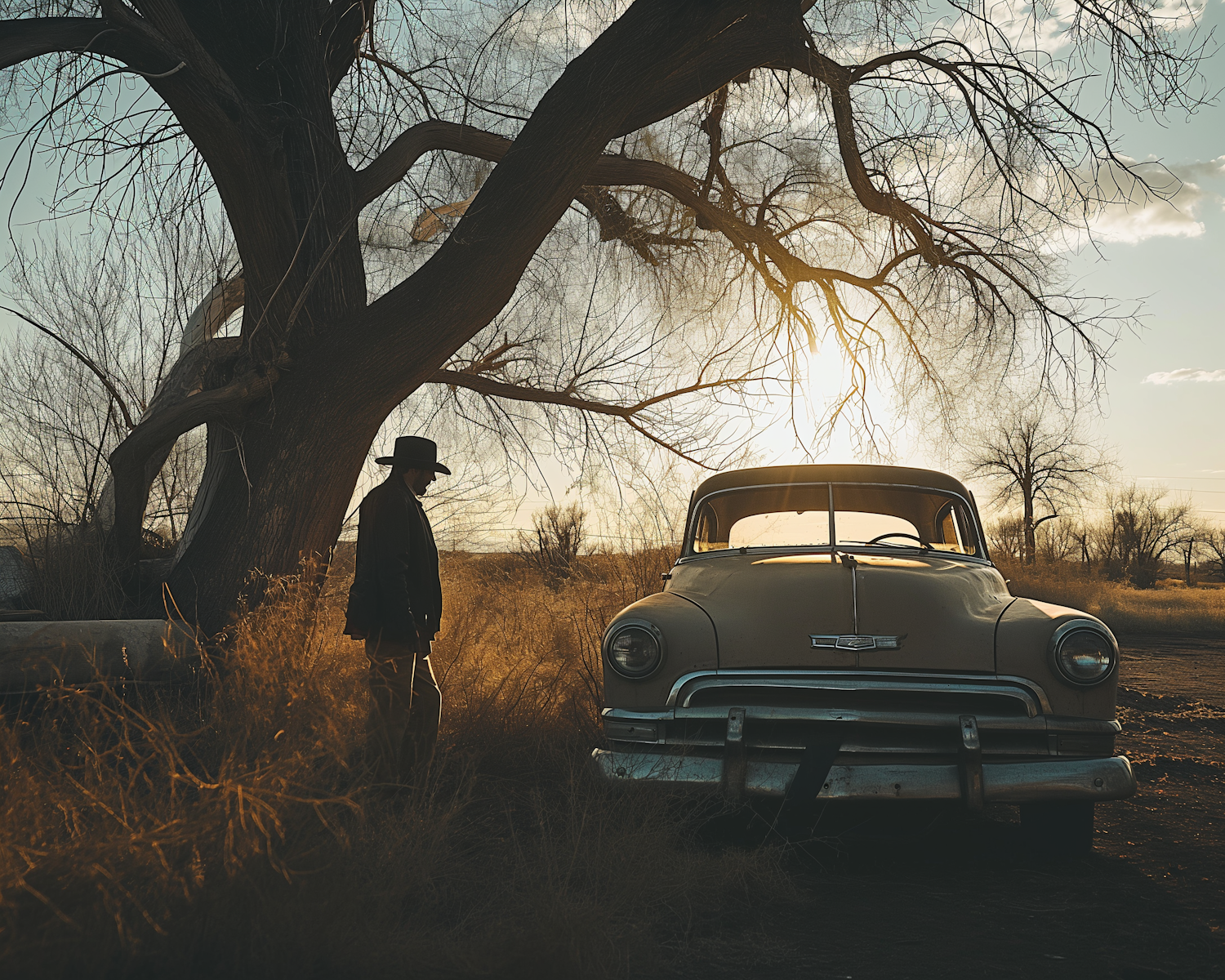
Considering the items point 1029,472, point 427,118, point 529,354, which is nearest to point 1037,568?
point 1029,472

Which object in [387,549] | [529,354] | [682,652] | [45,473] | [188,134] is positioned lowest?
[682,652]

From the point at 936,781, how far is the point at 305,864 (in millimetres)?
2425

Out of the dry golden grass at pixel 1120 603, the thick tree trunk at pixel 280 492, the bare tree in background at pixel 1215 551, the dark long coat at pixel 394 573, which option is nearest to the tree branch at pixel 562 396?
the thick tree trunk at pixel 280 492

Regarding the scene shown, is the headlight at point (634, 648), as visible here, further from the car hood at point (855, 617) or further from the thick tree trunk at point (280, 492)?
the thick tree trunk at point (280, 492)

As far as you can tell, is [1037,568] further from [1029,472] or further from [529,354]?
[529,354]

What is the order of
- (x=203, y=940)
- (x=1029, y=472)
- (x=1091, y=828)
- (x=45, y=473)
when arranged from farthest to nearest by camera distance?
(x=1029, y=472) → (x=45, y=473) → (x=1091, y=828) → (x=203, y=940)

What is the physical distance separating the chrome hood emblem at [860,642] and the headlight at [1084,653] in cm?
64

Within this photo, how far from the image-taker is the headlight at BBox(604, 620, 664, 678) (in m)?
3.86

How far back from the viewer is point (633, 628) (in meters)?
3.95

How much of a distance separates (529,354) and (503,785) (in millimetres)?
6072

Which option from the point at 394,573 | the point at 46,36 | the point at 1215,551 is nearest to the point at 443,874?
the point at 394,573

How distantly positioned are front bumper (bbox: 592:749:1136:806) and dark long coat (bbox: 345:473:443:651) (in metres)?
1.49

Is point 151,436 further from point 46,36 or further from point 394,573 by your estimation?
point 394,573

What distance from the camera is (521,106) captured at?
841 cm
